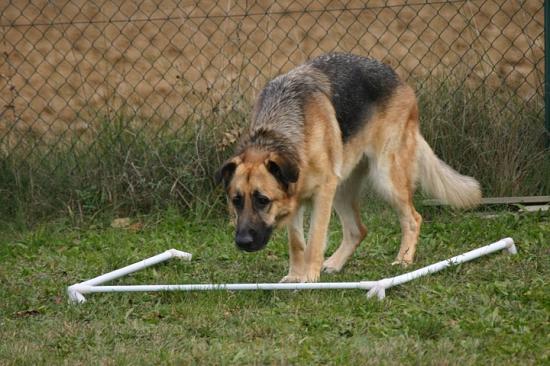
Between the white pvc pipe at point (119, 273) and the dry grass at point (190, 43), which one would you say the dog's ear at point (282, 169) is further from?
the dry grass at point (190, 43)

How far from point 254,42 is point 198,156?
241 centimetres

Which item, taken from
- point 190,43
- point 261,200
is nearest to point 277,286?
point 261,200

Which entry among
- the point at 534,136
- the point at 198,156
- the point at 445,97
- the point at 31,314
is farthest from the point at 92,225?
the point at 534,136

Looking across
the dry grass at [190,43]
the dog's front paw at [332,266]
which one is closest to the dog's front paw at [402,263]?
the dog's front paw at [332,266]

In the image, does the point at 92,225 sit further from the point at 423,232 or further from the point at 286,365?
the point at 286,365

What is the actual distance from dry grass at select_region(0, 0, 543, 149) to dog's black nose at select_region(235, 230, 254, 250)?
3.94 metres

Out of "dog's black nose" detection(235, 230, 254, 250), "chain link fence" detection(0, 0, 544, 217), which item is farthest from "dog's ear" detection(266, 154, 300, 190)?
"chain link fence" detection(0, 0, 544, 217)

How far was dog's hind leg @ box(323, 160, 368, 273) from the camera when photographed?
6711 millimetres

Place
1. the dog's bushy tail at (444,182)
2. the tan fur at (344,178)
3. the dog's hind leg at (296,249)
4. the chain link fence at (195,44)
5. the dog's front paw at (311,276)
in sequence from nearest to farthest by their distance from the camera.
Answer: the tan fur at (344,178) → the dog's front paw at (311,276) → the dog's hind leg at (296,249) → the dog's bushy tail at (444,182) → the chain link fence at (195,44)

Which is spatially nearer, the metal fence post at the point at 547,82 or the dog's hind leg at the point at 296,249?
the dog's hind leg at the point at 296,249

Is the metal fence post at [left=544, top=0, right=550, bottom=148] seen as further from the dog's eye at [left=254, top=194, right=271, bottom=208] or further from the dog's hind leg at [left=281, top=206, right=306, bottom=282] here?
the dog's eye at [left=254, top=194, right=271, bottom=208]

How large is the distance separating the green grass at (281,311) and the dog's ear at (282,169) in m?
0.65

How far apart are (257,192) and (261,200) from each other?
57 mm

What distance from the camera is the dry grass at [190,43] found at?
383 inches
